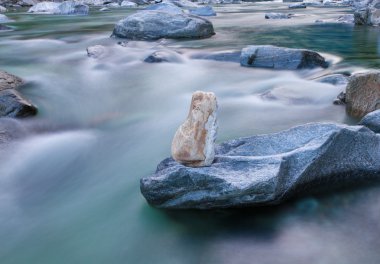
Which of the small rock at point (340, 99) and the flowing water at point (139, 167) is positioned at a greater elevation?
the small rock at point (340, 99)

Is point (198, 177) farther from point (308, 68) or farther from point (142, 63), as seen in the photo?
point (142, 63)

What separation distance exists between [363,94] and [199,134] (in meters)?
3.41

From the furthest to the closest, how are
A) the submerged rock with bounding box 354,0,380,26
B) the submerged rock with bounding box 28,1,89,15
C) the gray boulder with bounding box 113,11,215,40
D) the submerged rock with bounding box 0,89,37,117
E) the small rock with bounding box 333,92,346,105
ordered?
the submerged rock with bounding box 28,1,89,15, the submerged rock with bounding box 354,0,380,26, the gray boulder with bounding box 113,11,215,40, the small rock with bounding box 333,92,346,105, the submerged rock with bounding box 0,89,37,117

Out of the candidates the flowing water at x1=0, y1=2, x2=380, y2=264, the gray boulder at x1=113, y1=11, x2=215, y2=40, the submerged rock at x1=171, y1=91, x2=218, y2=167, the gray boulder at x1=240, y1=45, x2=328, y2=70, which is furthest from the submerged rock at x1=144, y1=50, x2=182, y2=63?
the submerged rock at x1=171, y1=91, x2=218, y2=167

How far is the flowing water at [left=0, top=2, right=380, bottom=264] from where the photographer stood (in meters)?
3.53

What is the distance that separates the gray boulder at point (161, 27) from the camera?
14086mm

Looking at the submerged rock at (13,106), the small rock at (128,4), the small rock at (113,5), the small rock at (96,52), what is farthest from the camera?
the small rock at (128,4)

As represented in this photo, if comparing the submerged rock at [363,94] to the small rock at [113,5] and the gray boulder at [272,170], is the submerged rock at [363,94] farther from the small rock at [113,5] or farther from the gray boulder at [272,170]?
the small rock at [113,5]

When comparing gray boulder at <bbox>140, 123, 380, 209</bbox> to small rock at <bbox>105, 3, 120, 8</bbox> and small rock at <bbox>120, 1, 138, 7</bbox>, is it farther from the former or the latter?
small rock at <bbox>120, 1, 138, 7</bbox>

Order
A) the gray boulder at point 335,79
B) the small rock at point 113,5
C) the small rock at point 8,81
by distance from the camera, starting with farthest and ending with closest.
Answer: the small rock at point 113,5 < the gray boulder at point 335,79 < the small rock at point 8,81

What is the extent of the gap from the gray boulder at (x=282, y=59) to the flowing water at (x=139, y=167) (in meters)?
0.29

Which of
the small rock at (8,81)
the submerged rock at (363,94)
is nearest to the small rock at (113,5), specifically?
the small rock at (8,81)

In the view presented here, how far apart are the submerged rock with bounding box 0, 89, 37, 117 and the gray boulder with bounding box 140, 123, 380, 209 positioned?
3.39 meters

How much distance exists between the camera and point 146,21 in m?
14.4
